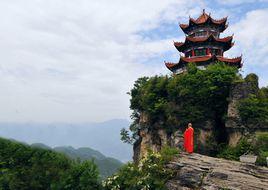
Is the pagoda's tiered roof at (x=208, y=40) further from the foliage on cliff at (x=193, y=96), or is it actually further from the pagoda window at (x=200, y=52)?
the foliage on cliff at (x=193, y=96)

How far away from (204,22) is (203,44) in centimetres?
322

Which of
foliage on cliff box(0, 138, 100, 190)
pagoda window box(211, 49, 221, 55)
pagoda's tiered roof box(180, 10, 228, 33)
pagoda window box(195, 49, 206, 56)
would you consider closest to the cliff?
foliage on cliff box(0, 138, 100, 190)

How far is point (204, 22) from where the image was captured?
4134 centimetres

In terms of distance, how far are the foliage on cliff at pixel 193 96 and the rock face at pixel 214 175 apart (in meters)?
11.7

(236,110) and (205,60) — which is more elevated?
(205,60)

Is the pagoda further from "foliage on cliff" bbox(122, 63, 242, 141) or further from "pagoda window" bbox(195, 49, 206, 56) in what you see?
"foliage on cliff" bbox(122, 63, 242, 141)

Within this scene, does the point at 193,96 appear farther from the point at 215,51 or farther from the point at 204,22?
the point at 204,22

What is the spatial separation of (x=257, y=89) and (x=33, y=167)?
21.1 m

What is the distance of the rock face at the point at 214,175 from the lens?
16438mm

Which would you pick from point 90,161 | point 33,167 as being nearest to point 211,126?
point 90,161

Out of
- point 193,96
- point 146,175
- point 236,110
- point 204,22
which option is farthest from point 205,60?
point 146,175

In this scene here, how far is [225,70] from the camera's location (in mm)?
31469

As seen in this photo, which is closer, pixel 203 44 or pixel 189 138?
pixel 189 138

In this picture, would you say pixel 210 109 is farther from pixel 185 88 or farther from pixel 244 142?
→ pixel 244 142
